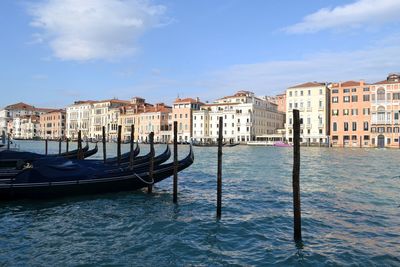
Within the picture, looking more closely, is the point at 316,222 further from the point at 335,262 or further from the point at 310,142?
the point at 310,142

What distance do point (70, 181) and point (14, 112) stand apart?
88138 mm

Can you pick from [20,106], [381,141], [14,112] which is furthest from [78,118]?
[381,141]

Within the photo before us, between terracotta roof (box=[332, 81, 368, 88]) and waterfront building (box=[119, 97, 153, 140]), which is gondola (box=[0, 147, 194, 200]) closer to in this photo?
terracotta roof (box=[332, 81, 368, 88])

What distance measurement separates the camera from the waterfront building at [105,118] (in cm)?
6272

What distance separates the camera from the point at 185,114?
177ft

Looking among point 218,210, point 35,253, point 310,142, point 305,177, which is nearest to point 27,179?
point 35,253

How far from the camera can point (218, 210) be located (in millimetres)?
6770

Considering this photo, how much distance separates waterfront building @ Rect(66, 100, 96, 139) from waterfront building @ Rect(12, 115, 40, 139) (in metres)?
10.7

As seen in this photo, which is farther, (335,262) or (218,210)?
(218,210)

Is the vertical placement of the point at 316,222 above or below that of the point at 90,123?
below

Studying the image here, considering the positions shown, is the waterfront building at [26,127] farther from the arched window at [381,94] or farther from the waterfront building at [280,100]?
the arched window at [381,94]

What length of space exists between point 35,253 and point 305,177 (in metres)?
9.90

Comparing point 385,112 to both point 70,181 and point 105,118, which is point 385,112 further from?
point 105,118

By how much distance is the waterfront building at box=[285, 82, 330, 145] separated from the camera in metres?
45.5
